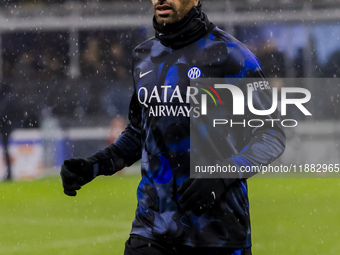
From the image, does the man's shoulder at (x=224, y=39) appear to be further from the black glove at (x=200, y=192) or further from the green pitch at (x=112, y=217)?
the green pitch at (x=112, y=217)

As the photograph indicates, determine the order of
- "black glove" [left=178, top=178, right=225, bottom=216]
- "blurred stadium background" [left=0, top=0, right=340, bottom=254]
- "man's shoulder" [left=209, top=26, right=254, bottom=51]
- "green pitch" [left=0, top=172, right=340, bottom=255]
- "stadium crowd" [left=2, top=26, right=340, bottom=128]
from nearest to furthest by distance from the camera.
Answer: "black glove" [left=178, top=178, right=225, bottom=216], "man's shoulder" [left=209, top=26, right=254, bottom=51], "green pitch" [left=0, top=172, right=340, bottom=255], "blurred stadium background" [left=0, top=0, right=340, bottom=254], "stadium crowd" [left=2, top=26, right=340, bottom=128]

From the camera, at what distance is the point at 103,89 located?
1334 cm

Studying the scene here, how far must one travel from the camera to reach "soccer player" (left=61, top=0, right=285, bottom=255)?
2.67 metres

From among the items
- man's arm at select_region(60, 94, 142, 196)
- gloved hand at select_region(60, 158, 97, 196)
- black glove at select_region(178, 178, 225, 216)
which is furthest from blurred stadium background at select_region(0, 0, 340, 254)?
black glove at select_region(178, 178, 225, 216)

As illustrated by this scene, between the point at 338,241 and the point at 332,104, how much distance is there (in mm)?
6388

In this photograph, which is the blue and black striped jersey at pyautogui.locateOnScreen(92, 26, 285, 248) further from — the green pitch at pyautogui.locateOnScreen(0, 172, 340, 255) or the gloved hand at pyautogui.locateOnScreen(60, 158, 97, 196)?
the green pitch at pyautogui.locateOnScreen(0, 172, 340, 255)

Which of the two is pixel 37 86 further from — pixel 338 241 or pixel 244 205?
pixel 244 205

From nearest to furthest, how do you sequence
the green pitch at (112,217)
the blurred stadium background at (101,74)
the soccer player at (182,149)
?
the soccer player at (182,149), the green pitch at (112,217), the blurred stadium background at (101,74)

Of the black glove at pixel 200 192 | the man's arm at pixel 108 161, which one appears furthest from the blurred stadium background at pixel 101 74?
the black glove at pixel 200 192

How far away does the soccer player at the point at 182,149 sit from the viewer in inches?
105

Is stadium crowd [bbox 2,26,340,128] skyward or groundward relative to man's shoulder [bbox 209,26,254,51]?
skyward

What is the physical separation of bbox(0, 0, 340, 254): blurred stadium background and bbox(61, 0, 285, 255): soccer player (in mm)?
7016

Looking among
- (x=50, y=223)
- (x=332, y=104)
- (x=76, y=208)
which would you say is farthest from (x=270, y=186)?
(x=50, y=223)

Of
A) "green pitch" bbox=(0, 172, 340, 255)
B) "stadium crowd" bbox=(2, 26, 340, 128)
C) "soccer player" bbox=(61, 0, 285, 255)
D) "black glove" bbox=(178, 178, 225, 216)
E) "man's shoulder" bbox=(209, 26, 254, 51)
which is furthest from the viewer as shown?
"stadium crowd" bbox=(2, 26, 340, 128)
